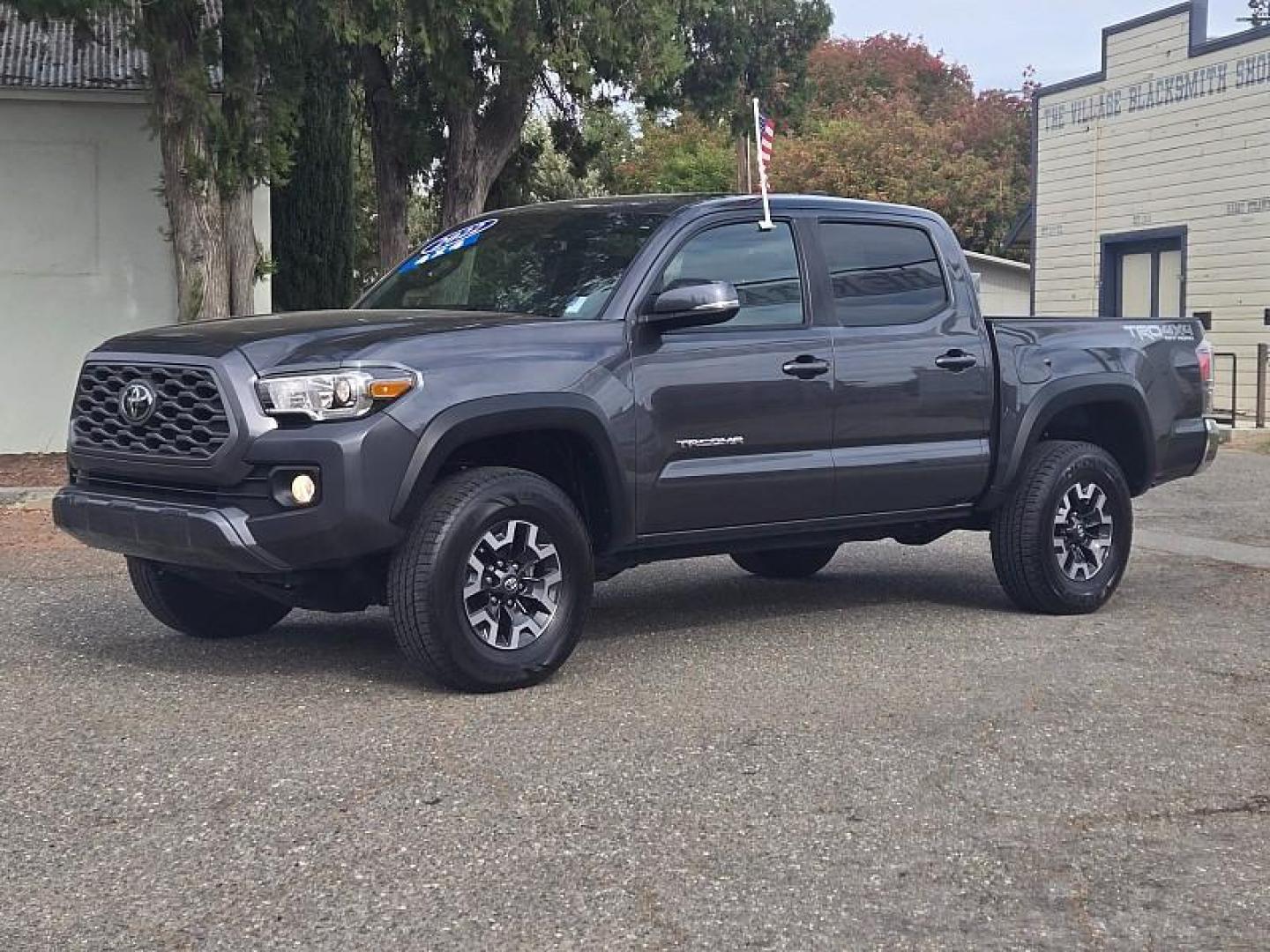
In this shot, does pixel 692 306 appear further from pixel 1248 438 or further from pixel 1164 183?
pixel 1164 183

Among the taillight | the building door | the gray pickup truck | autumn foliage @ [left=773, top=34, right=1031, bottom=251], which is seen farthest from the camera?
autumn foliage @ [left=773, top=34, right=1031, bottom=251]

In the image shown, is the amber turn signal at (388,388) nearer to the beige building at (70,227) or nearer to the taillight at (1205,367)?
the taillight at (1205,367)

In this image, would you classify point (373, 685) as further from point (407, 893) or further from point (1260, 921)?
point (1260, 921)

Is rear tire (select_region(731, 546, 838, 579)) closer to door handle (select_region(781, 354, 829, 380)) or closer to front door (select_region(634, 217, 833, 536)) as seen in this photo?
front door (select_region(634, 217, 833, 536))

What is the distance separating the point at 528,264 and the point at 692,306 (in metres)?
0.94

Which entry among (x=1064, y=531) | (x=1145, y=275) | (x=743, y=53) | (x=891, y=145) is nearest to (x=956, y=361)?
(x=1064, y=531)

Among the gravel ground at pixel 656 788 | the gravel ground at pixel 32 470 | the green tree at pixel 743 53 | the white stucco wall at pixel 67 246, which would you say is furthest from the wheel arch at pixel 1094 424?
the green tree at pixel 743 53

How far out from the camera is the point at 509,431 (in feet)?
20.3

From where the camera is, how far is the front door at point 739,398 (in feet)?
21.8

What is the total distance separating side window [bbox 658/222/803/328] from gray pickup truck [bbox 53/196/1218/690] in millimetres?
13

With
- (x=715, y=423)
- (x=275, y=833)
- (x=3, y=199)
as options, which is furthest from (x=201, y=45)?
(x=275, y=833)

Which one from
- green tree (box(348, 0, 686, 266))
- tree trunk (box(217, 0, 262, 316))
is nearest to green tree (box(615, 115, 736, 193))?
green tree (box(348, 0, 686, 266))

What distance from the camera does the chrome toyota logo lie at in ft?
20.1

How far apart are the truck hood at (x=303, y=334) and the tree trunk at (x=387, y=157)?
13.9 meters
